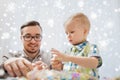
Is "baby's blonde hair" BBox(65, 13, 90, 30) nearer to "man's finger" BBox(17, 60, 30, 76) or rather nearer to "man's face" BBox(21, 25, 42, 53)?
"man's face" BBox(21, 25, 42, 53)

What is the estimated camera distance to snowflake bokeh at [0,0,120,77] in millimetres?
2010

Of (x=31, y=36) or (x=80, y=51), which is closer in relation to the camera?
(x=80, y=51)

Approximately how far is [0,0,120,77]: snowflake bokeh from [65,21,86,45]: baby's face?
30.5 inches

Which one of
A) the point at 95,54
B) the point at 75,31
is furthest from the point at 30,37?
the point at 95,54

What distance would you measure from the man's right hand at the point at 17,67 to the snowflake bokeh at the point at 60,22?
3.34ft

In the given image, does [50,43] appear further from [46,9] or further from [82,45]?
[82,45]

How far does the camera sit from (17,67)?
96 cm

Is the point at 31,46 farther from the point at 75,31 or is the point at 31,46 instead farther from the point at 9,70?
the point at 9,70

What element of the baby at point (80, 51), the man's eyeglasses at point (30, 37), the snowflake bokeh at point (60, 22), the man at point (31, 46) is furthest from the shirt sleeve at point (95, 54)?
the snowflake bokeh at point (60, 22)

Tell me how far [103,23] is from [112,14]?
0.10 metres

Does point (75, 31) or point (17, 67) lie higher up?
point (75, 31)

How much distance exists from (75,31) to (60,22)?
2.74ft

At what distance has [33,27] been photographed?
132cm

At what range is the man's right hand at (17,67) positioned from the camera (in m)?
0.94
